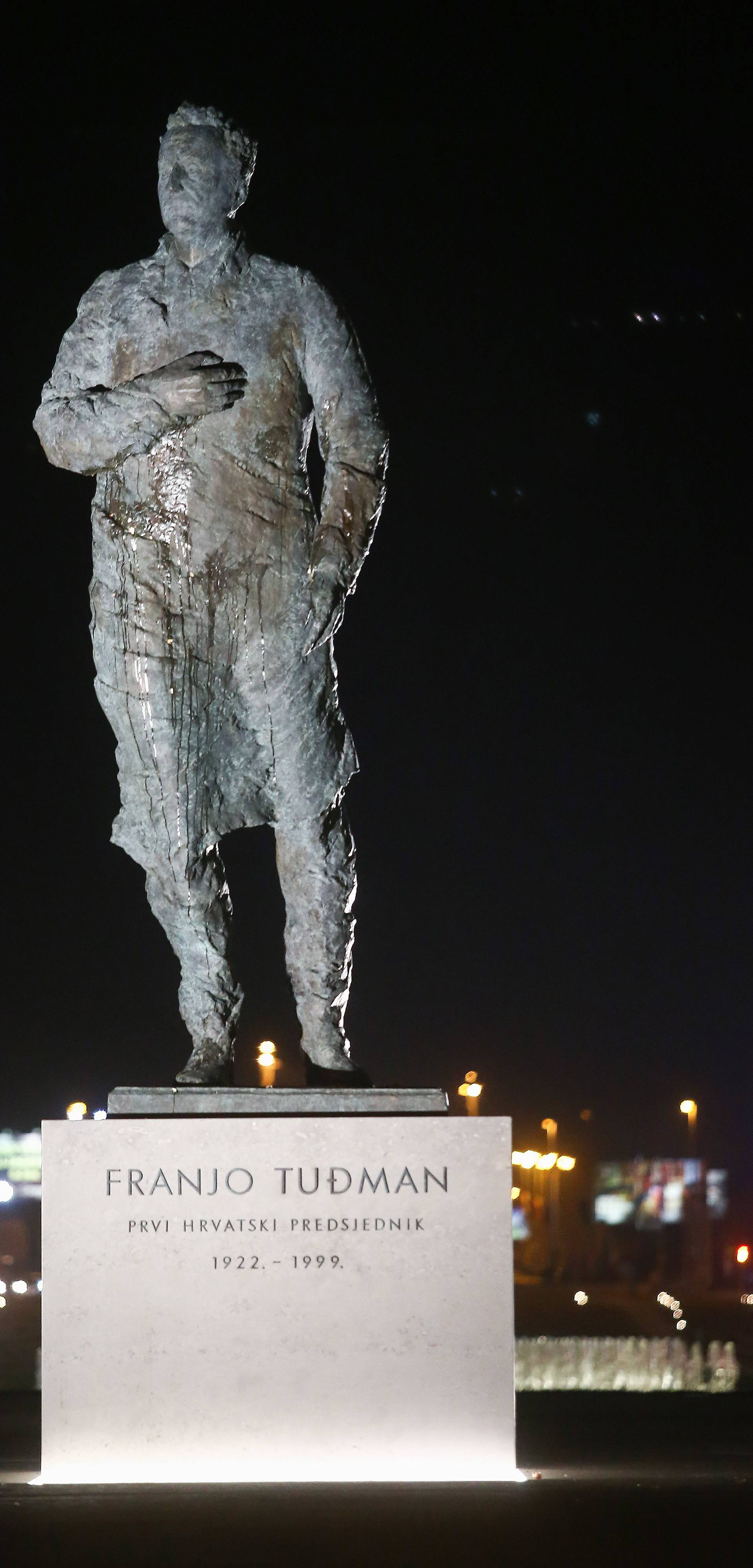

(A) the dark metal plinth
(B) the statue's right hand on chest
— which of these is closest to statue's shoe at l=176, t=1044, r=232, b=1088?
(A) the dark metal plinth

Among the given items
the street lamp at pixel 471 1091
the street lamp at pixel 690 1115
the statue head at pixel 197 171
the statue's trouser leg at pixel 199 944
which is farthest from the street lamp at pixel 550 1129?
the statue head at pixel 197 171

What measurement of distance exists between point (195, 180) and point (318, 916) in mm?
2510

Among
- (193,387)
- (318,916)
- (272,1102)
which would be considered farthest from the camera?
(318,916)

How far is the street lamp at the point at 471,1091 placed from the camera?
2431 centimetres

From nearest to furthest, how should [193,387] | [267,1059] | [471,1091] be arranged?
[193,387] < [267,1059] < [471,1091]

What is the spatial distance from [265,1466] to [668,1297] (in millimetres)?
17844

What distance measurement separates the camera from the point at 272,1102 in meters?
6.06

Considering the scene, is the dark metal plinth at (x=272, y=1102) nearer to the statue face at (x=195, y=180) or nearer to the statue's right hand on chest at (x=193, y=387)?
the statue's right hand on chest at (x=193, y=387)

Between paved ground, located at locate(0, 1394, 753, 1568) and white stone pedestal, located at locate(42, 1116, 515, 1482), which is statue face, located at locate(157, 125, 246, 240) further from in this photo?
paved ground, located at locate(0, 1394, 753, 1568)

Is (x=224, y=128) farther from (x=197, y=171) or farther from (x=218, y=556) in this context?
(x=218, y=556)

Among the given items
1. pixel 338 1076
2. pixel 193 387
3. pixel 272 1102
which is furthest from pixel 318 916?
pixel 193 387

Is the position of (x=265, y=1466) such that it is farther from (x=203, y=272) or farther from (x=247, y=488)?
(x=203, y=272)

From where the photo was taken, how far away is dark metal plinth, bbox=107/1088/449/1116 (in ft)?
19.9

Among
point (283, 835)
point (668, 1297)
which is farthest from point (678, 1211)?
point (283, 835)
